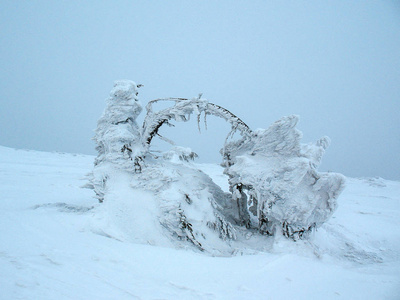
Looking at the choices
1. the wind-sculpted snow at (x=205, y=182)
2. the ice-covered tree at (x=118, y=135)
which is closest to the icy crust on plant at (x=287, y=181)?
the wind-sculpted snow at (x=205, y=182)

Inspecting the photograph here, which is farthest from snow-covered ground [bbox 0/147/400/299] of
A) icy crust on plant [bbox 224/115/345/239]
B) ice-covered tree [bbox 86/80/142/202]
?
ice-covered tree [bbox 86/80/142/202]

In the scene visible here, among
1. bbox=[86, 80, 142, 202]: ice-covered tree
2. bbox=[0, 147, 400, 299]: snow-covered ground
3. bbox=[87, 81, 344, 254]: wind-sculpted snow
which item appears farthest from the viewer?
bbox=[86, 80, 142, 202]: ice-covered tree

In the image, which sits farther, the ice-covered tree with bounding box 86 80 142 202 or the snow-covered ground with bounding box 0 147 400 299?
the ice-covered tree with bounding box 86 80 142 202

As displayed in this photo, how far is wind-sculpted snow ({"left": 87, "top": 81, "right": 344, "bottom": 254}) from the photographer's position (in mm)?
3299

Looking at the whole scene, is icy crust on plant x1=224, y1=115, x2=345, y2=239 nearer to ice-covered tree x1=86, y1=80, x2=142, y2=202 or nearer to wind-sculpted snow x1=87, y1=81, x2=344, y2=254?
wind-sculpted snow x1=87, y1=81, x2=344, y2=254

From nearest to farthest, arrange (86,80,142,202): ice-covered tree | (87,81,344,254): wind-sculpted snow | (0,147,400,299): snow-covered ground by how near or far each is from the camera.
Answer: (0,147,400,299): snow-covered ground < (87,81,344,254): wind-sculpted snow < (86,80,142,202): ice-covered tree

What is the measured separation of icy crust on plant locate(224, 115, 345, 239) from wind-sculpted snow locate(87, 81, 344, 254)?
0.01 m

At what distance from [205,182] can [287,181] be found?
141 centimetres

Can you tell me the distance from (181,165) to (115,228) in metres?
1.85

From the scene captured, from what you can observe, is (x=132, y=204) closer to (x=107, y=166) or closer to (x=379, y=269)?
(x=107, y=166)

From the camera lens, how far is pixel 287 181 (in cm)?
339

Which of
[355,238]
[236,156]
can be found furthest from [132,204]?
[355,238]

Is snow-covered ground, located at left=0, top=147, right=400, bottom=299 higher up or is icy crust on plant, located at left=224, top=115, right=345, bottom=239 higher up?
icy crust on plant, located at left=224, top=115, right=345, bottom=239

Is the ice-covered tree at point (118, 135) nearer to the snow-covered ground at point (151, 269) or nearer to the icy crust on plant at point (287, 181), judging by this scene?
the snow-covered ground at point (151, 269)
